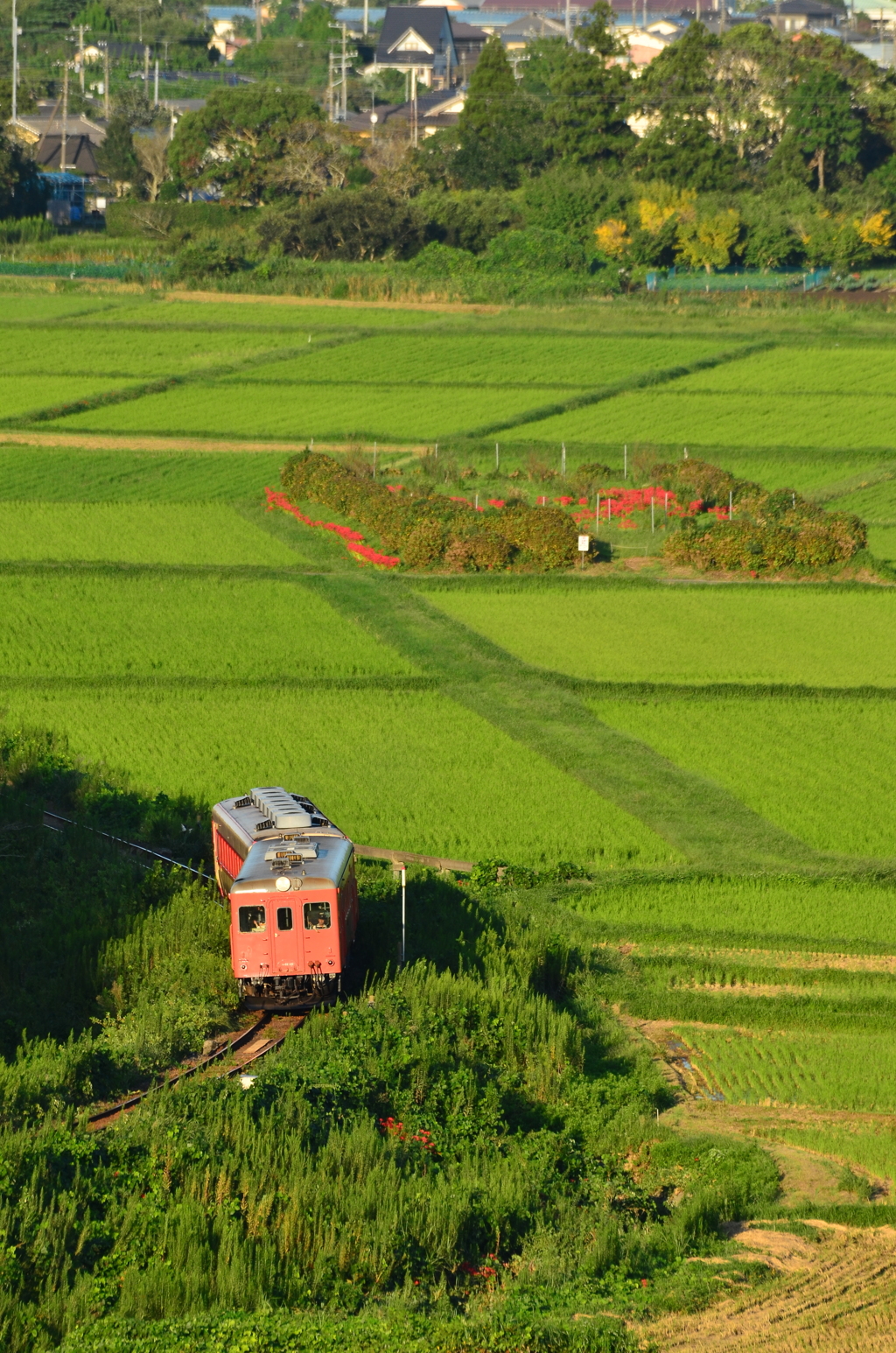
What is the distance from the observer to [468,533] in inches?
1917

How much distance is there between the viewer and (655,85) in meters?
120

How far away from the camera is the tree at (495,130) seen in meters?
122

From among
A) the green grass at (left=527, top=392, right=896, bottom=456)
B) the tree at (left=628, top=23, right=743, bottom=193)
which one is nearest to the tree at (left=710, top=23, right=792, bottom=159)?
the tree at (left=628, top=23, right=743, bottom=193)

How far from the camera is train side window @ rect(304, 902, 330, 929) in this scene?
21641 mm

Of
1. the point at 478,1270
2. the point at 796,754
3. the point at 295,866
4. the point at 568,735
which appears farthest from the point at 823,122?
the point at 478,1270

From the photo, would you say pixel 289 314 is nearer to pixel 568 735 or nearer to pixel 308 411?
pixel 308 411

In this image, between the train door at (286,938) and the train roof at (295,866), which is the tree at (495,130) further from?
the train door at (286,938)

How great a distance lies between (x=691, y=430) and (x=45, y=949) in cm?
4582

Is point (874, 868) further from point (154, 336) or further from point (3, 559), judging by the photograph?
point (154, 336)

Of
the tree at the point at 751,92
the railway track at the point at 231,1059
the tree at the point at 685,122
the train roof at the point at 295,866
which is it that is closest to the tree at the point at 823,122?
the tree at the point at 751,92

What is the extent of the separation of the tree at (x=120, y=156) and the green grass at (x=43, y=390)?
56.4 metres

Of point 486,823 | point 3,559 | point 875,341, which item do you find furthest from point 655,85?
point 486,823

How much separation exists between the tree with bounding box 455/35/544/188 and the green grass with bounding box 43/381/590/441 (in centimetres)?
5325

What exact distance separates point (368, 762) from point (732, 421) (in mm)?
37636
